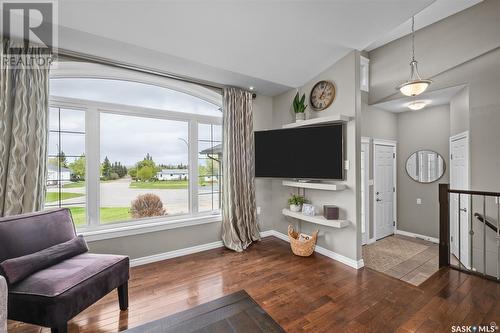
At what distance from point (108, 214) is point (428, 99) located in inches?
223

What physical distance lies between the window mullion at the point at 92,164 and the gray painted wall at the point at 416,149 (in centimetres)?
575

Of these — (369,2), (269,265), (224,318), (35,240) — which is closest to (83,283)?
(35,240)

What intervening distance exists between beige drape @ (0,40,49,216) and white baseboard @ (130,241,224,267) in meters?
1.29

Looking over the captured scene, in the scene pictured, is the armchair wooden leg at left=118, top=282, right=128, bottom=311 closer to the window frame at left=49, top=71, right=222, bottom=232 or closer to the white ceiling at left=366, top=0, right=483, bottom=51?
the window frame at left=49, top=71, right=222, bottom=232

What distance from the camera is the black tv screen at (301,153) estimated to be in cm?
292

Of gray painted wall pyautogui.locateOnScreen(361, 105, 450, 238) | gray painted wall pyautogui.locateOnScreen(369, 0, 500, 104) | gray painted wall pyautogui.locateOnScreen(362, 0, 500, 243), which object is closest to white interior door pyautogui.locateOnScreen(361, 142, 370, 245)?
→ gray painted wall pyautogui.locateOnScreen(361, 105, 450, 238)

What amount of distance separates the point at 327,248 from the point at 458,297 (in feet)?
4.66

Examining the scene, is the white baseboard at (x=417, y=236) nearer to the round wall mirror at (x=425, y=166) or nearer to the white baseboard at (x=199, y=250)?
the round wall mirror at (x=425, y=166)

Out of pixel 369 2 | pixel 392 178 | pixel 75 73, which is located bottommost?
pixel 392 178

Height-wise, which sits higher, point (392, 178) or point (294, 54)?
point (294, 54)

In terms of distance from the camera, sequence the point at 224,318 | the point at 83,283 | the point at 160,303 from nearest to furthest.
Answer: the point at 83,283 < the point at 224,318 < the point at 160,303

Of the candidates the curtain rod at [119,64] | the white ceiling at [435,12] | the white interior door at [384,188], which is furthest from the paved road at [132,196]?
the white ceiling at [435,12]

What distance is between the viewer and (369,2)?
2.19 metres

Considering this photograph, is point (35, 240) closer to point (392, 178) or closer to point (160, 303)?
point (160, 303)
